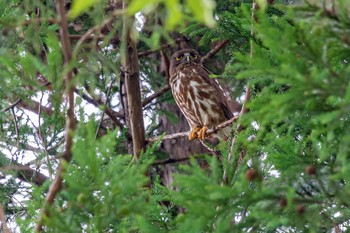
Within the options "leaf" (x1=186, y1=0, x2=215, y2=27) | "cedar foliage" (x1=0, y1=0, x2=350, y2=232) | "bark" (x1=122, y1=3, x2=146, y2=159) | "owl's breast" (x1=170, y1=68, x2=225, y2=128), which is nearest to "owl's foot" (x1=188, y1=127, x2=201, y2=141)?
"owl's breast" (x1=170, y1=68, x2=225, y2=128)

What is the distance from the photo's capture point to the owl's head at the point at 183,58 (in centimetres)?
750

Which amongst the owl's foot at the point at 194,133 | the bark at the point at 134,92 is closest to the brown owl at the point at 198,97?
the owl's foot at the point at 194,133

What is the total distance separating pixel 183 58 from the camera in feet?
24.8

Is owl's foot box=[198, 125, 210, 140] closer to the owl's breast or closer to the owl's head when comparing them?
the owl's breast

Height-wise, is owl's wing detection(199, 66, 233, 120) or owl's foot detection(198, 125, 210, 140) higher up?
owl's wing detection(199, 66, 233, 120)

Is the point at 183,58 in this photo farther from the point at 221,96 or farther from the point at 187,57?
the point at 221,96

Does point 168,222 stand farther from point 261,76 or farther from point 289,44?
point 289,44

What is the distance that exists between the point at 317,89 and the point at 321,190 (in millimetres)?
659

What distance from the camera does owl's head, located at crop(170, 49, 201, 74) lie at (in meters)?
7.50

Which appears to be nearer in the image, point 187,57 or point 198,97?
point 198,97

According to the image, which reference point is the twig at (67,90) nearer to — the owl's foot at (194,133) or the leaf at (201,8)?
the leaf at (201,8)

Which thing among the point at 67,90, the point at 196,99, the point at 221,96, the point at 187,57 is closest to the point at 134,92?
the point at 196,99

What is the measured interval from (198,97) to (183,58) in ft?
1.81

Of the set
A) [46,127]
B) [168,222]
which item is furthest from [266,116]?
[46,127]
